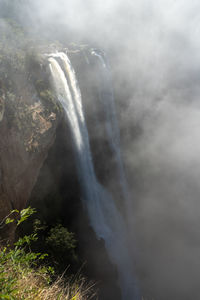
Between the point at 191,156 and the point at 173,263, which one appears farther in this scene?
the point at 191,156

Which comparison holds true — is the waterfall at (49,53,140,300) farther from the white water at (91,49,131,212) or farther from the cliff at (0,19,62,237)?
the white water at (91,49,131,212)

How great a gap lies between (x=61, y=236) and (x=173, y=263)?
31.0 ft

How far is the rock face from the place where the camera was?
262 inches

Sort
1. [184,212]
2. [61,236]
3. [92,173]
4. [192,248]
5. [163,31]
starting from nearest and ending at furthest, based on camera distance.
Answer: [61,236], [92,173], [192,248], [184,212], [163,31]

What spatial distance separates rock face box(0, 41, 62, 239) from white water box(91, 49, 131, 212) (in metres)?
5.45

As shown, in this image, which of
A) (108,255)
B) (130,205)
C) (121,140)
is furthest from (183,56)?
(108,255)

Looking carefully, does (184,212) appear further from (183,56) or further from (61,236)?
(183,56)

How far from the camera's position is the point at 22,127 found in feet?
24.5

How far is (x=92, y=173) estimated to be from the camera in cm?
1161

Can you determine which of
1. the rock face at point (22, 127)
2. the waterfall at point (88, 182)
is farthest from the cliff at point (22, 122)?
the waterfall at point (88, 182)

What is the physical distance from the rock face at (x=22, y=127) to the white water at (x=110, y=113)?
5449 mm

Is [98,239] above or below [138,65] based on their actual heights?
below

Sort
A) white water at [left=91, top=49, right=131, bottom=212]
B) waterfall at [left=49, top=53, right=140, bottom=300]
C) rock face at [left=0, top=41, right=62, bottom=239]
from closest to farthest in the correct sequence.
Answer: rock face at [left=0, top=41, right=62, bottom=239]
waterfall at [left=49, top=53, right=140, bottom=300]
white water at [left=91, top=49, right=131, bottom=212]

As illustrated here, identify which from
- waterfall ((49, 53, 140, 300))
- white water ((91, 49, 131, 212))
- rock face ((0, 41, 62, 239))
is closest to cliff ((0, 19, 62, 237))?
rock face ((0, 41, 62, 239))
